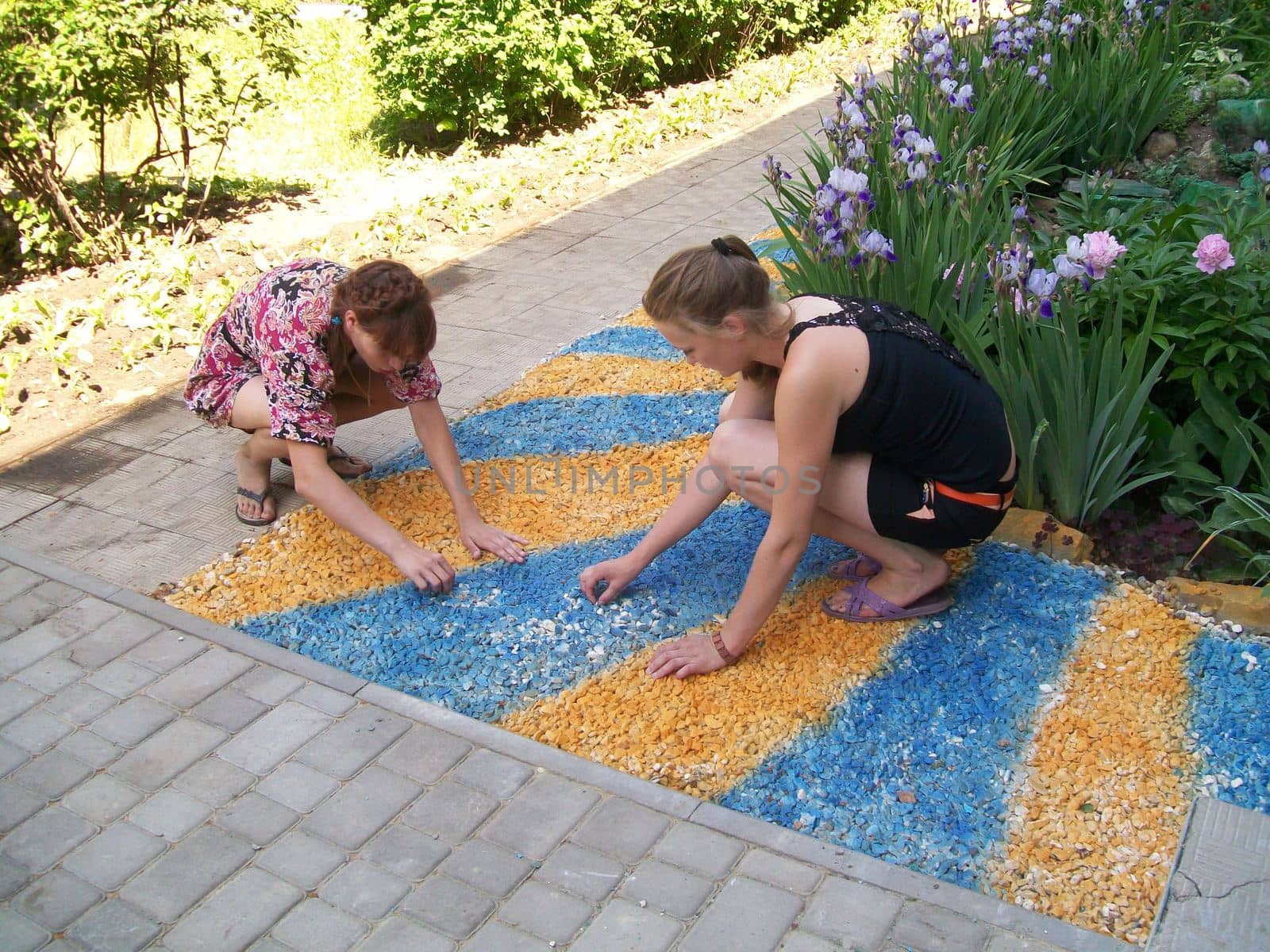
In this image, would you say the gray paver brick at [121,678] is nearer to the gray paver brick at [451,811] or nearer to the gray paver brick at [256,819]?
the gray paver brick at [256,819]

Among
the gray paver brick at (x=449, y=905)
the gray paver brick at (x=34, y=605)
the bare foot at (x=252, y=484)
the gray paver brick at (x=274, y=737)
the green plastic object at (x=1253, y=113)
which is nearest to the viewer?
the gray paver brick at (x=449, y=905)

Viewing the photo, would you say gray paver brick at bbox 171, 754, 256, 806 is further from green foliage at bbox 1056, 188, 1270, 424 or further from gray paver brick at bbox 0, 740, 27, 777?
green foliage at bbox 1056, 188, 1270, 424

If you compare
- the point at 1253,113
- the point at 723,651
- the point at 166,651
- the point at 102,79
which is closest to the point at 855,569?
the point at 723,651

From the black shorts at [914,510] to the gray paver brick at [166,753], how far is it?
163 cm

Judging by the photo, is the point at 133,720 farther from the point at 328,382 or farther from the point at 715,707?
the point at 715,707

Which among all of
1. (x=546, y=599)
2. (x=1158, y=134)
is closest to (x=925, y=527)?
(x=546, y=599)

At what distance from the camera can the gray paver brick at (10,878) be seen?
215 cm

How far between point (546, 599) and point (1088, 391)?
5.05 ft

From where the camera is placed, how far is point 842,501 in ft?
8.52

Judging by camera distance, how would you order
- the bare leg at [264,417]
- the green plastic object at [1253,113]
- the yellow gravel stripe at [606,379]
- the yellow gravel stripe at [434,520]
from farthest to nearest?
1. the green plastic object at [1253,113]
2. the yellow gravel stripe at [606,379]
3. the bare leg at [264,417]
4. the yellow gravel stripe at [434,520]

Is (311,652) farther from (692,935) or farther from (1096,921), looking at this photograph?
(1096,921)

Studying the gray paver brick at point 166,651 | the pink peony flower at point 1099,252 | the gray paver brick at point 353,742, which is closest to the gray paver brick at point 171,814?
the gray paver brick at point 353,742

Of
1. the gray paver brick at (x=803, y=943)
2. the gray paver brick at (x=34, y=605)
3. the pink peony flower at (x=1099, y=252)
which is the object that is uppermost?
the pink peony flower at (x=1099, y=252)

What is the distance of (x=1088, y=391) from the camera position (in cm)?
284
